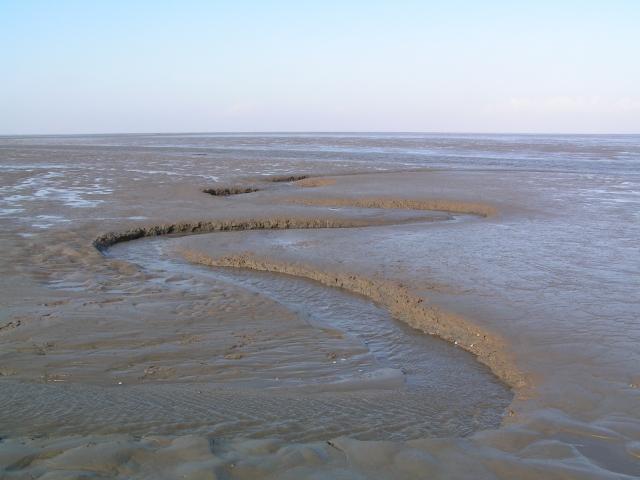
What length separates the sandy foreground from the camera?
168 inches

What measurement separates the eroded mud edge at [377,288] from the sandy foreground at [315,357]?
0.04m

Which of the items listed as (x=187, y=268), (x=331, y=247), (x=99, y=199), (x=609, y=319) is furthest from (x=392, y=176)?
(x=609, y=319)

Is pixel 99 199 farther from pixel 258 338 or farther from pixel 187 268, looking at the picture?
pixel 258 338

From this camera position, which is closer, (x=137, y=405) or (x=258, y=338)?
(x=137, y=405)

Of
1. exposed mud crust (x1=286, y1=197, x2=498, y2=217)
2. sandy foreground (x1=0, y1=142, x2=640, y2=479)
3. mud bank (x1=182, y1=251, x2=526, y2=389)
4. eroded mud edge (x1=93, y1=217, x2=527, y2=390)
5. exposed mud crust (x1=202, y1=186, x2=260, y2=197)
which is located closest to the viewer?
sandy foreground (x1=0, y1=142, x2=640, y2=479)

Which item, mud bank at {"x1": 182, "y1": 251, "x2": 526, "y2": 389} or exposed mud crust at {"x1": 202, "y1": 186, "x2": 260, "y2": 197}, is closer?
mud bank at {"x1": 182, "y1": 251, "x2": 526, "y2": 389}

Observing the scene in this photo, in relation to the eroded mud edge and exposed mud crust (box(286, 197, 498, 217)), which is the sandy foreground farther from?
exposed mud crust (box(286, 197, 498, 217))

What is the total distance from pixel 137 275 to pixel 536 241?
8167mm

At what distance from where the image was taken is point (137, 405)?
16.9ft

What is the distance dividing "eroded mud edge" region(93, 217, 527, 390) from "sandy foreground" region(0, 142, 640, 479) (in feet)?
0.12

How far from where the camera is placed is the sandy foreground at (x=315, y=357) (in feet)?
14.0

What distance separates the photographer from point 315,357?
658 cm

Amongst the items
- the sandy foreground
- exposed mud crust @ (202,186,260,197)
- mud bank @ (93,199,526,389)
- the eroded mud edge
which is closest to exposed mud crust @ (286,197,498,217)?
mud bank @ (93,199,526,389)

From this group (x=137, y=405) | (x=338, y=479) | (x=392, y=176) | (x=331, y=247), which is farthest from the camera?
(x=392, y=176)
